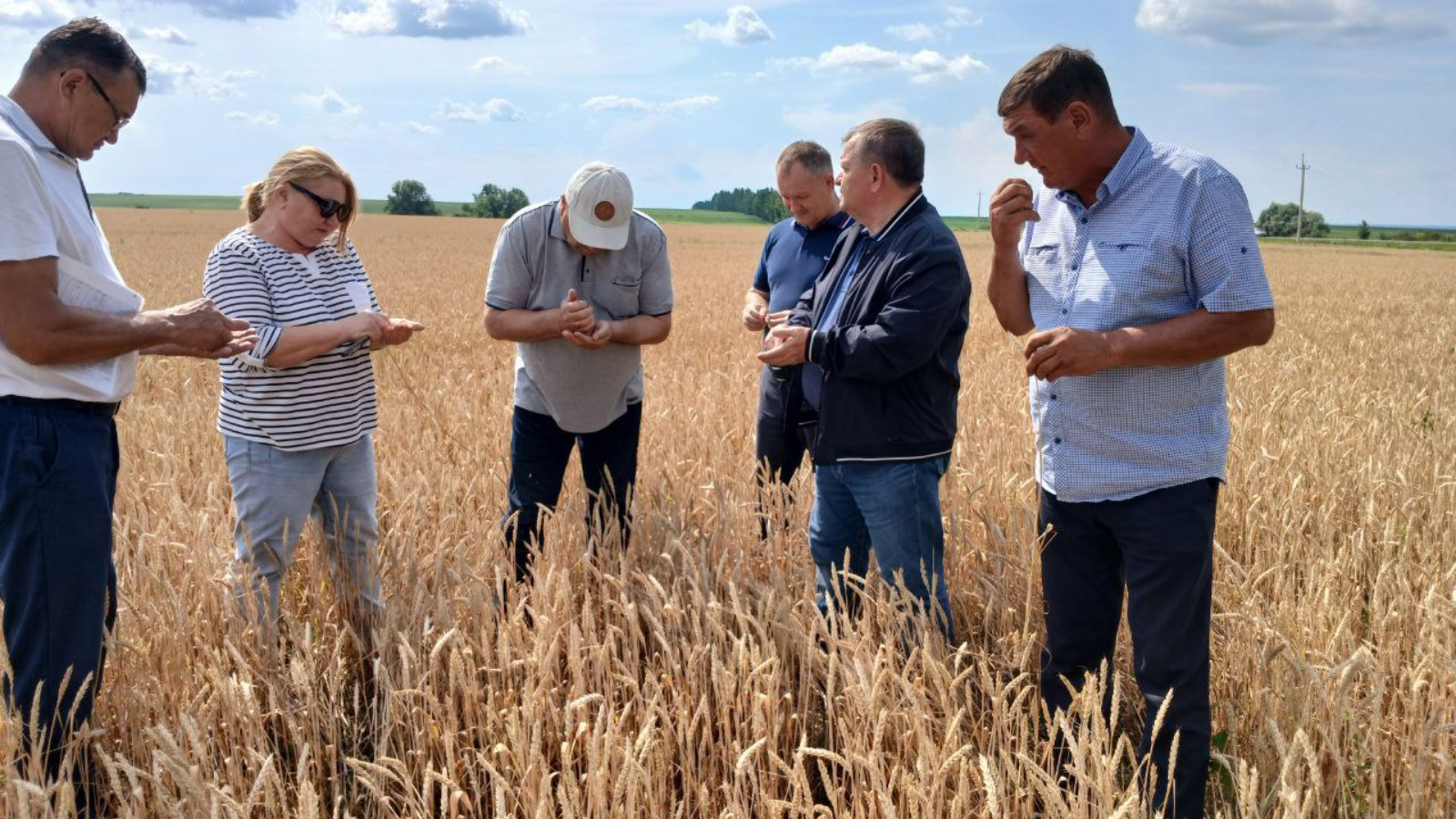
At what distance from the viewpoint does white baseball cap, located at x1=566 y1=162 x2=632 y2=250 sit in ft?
11.8

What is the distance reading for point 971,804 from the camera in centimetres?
235

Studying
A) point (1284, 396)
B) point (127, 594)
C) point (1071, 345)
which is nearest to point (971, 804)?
point (1071, 345)

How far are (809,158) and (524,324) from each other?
146 cm

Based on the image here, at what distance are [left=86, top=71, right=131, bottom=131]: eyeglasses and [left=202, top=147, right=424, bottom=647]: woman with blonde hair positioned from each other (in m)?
0.60

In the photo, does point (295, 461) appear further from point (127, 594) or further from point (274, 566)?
point (127, 594)

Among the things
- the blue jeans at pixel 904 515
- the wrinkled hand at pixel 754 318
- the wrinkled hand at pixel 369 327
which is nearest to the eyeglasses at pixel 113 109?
the wrinkled hand at pixel 369 327

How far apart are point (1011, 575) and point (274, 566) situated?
2.53m

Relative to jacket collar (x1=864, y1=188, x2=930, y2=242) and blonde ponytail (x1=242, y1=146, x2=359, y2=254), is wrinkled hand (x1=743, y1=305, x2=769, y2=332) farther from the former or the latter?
blonde ponytail (x1=242, y1=146, x2=359, y2=254)

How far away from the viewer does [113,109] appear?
2.44m

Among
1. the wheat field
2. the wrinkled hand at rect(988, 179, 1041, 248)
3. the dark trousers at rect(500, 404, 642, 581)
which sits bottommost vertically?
the wheat field

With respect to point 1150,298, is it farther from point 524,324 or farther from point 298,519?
point 298,519

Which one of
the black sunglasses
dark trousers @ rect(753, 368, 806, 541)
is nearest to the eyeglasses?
the black sunglasses

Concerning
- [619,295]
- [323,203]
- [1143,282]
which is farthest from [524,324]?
[1143,282]

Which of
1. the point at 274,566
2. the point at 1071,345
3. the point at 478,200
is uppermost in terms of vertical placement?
the point at 478,200
